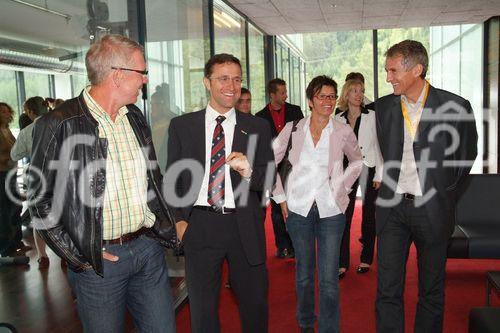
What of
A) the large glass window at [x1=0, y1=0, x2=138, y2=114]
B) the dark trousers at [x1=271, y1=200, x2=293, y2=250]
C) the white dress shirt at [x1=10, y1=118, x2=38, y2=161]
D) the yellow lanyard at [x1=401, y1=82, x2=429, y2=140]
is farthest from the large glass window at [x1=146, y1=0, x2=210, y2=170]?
the yellow lanyard at [x1=401, y1=82, x2=429, y2=140]

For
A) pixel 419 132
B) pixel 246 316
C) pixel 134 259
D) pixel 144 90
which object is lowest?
pixel 246 316

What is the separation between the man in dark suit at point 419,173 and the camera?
2.88m

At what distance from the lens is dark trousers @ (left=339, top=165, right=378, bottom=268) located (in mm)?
4996

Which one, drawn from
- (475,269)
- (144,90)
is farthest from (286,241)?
(144,90)

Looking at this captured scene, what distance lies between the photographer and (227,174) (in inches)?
103

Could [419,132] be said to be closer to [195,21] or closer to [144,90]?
[144,90]

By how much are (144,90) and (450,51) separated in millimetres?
9350

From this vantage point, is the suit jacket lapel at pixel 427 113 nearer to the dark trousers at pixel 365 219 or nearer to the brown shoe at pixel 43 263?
the dark trousers at pixel 365 219

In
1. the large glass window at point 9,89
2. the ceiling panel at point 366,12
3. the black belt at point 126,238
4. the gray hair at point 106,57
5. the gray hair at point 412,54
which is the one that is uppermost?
the ceiling panel at point 366,12

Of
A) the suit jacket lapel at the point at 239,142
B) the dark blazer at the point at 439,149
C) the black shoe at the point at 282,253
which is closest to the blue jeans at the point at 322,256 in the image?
the dark blazer at the point at 439,149

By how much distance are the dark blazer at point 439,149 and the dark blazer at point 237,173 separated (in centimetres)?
78

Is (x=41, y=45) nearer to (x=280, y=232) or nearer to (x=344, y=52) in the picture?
(x=344, y=52)

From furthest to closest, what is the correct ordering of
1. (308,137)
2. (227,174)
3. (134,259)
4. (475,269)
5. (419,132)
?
(475,269), (308,137), (419,132), (227,174), (134,259)

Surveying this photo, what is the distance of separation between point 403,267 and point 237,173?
123cm
